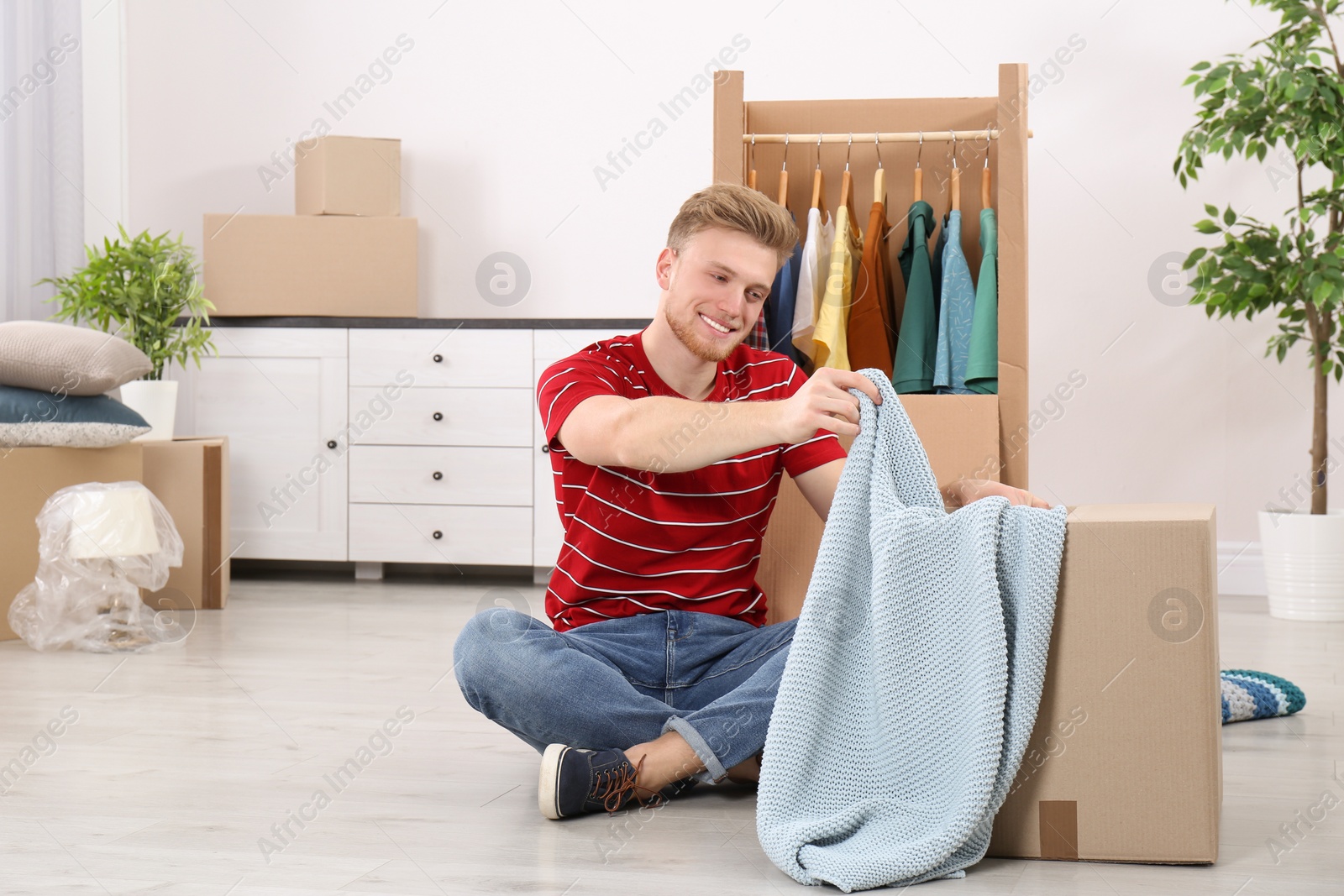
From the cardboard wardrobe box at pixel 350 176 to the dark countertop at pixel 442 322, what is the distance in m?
0.34

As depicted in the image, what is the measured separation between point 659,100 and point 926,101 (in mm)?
1565

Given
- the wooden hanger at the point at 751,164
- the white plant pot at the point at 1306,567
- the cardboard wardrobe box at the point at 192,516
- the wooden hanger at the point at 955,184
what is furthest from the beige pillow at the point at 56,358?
the white plant pot at the point at 1306,567

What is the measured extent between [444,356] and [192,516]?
790 mm

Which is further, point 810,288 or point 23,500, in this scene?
point 23,500

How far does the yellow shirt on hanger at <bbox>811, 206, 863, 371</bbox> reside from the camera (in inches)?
87.7

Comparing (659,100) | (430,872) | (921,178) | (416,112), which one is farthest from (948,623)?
(416,112)

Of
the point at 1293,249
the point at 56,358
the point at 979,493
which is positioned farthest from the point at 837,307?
the point at 56,358

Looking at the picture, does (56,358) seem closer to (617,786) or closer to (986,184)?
(617,786)

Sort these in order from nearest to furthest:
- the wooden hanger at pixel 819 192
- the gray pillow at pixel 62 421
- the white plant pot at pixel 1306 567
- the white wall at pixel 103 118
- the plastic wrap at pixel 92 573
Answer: the wooden hanger at pixel 819 192 < the plastic wrap at pixel 92 573 < the gray pillow at pixel 62 421 < the white plant pot at pixel 1306 567 < the white wall at pixel 103 118

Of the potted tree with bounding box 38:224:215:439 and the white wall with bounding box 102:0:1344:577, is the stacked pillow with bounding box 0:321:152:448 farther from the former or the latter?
the white wall with bounding box 102:0:1344:577

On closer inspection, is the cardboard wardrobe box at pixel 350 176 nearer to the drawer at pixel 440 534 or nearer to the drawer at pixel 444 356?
Result: the drawer at pixel 444 356

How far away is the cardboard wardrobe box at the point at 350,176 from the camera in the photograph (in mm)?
3473

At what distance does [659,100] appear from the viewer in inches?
146

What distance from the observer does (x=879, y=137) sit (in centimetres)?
227
